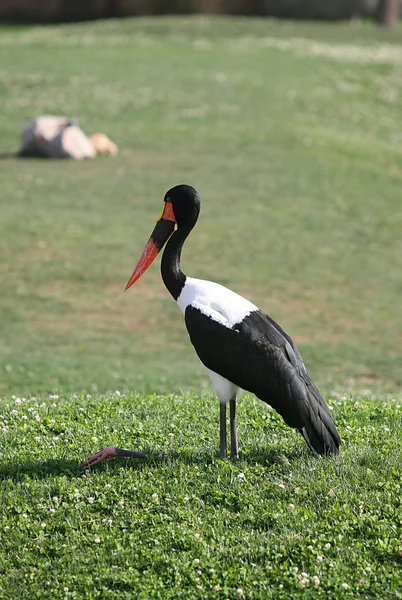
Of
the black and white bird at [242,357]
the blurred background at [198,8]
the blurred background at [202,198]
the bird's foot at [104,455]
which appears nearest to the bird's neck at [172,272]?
the black and white bird at [242,357]

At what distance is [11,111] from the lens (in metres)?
27.9

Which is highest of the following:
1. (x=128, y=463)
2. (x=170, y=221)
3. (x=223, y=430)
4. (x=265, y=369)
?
(x=170, y=221)

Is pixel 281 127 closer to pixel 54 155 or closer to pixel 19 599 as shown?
pixel 54 155

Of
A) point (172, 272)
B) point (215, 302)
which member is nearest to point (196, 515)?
point (215, 302)

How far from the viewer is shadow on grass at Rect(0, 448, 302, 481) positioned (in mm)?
7242

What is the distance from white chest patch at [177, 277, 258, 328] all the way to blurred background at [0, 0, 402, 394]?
5220mm

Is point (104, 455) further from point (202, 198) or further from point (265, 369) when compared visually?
point (202, 198)

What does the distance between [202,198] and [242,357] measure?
14025mm

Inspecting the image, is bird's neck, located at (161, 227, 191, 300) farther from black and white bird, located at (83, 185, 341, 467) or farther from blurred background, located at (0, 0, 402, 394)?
blurred background, located at (0, 0, 402, 394)

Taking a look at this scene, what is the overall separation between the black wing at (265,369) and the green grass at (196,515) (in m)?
0.35

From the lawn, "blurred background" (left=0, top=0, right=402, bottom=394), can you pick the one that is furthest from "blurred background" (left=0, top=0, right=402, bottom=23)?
"blurred background" (left=0, top=0, right=402, bottom=394)

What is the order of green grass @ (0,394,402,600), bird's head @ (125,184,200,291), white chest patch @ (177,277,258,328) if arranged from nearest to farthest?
1. green grass @ (0,394,402,600)
2. white chest patch @ (177,277,258,328)
3. bird's head @ (125,184,200,291)

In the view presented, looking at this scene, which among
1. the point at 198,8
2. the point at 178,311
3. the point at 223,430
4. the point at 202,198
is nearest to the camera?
the point at 223,430

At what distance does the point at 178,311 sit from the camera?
16.0 m
